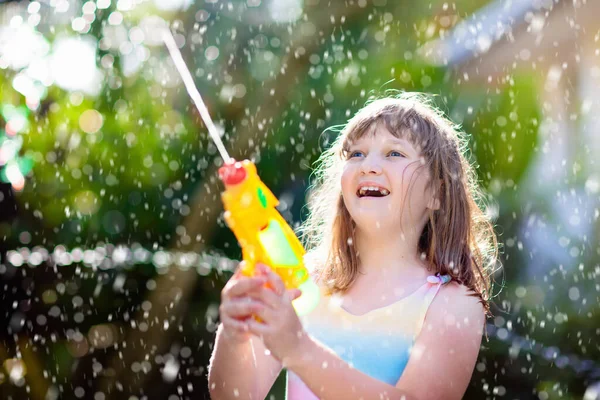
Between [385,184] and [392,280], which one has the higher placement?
[385,184]

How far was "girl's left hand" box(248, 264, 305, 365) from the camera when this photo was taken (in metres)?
1.15

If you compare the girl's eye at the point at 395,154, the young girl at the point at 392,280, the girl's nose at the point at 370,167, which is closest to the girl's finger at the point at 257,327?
the young girl at the point at 392,280

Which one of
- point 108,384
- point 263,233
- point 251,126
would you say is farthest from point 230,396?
point 251,126

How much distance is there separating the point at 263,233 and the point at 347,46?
300cm

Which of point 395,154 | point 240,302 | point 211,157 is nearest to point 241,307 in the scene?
point 240,302

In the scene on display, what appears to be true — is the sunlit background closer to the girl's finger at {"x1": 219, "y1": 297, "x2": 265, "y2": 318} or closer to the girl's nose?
the girl's nose

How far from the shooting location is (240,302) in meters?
1.16

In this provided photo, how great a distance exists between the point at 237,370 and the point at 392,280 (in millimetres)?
390

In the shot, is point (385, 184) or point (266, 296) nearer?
point (266, 296)

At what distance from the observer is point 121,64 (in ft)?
13.9

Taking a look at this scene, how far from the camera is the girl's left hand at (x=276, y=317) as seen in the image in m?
1.15

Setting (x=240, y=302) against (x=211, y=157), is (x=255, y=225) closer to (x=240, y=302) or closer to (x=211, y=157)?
(x=240, y=302)

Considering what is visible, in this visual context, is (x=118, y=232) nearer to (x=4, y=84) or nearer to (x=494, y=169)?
(x=4, y=84)

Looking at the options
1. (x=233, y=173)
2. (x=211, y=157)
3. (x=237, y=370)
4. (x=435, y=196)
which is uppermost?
(x=233, y=173)
